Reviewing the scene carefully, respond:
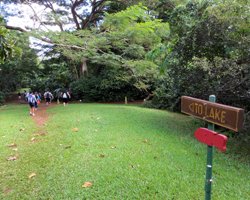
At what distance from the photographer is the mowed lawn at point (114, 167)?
13.6 ft

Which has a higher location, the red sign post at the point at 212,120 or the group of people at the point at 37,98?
the red sign post at the point at 212,120

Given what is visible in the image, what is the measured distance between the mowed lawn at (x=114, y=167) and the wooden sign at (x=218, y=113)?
168 cm

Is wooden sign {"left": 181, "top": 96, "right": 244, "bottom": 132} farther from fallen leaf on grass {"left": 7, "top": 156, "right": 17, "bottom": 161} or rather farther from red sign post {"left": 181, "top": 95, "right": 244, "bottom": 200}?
fallen leaf on grass {"left": 7, "top": 156, "right": 17, "bottom": 161}

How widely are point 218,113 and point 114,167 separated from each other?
9.63 ft

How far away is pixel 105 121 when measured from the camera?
33.1ft

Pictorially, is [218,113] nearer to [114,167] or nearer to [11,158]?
[114,167]

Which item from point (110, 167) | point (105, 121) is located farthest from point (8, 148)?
point (105, 121)

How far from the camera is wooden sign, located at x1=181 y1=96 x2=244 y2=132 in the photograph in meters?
2.44

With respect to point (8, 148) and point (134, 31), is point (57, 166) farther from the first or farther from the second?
point (134, 31)

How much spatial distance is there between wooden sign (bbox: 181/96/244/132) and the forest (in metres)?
2.43

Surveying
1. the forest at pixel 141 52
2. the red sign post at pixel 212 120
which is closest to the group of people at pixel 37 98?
the forest at pixel 141 52

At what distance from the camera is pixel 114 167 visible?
505 cm

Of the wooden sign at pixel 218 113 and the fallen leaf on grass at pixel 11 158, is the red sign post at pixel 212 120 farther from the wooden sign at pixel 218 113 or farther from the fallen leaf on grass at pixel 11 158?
the fallen leaf on grass at pixel 11 158

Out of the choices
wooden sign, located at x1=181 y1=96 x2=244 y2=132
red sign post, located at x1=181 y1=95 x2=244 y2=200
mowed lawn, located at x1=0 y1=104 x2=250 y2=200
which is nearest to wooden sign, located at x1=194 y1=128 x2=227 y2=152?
red sign post, located at x1=181 y1=95 x2=244 y2=200
